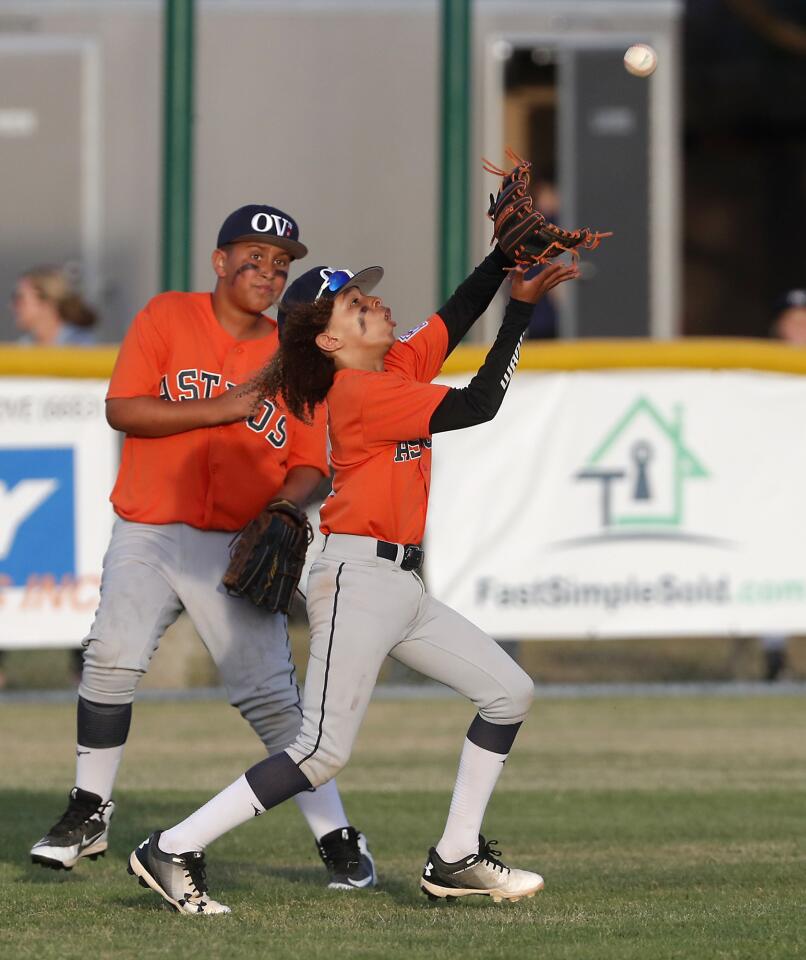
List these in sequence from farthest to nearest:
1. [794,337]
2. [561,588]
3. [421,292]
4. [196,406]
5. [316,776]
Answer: [421,292], [794,337], [561,588], [196,406], [316,776]

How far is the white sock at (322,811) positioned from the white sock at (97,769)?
572 mm

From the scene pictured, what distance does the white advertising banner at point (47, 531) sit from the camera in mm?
9867

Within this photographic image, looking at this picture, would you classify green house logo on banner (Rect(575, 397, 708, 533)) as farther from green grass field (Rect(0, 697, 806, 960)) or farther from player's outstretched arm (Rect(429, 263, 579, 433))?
player's outstretched arm (Rect(429, 263, 579, 433))

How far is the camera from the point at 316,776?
5.30 m

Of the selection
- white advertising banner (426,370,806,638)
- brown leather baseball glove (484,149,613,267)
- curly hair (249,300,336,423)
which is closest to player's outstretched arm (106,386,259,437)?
curly hair (249,300,336,423)

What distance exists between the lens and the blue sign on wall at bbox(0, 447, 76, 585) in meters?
9.85

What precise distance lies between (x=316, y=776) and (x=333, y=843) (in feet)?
2.42

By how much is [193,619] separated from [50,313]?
5.60m

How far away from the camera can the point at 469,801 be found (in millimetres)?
5441

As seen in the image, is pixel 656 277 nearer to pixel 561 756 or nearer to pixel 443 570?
pixel 443 570

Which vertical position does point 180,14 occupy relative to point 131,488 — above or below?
above

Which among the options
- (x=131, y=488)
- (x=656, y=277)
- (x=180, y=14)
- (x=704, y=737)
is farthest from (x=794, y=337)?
(x=131, y=488)

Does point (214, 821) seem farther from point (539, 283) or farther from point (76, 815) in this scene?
point (539, 283)

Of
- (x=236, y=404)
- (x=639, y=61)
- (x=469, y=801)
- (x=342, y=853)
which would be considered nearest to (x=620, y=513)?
Answer: (x=639, y=61)
